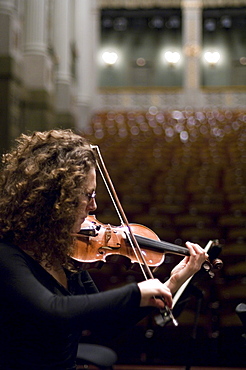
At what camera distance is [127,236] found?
1.32 metres

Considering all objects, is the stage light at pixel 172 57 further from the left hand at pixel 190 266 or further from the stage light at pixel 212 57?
the left hand at pixel 190 266

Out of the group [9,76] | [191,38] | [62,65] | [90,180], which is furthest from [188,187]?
[191,38]

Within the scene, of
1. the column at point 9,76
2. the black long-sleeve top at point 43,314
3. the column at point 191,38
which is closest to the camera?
the black long-sleeve top at point 43,314

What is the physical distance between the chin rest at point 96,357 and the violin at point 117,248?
0.71 m

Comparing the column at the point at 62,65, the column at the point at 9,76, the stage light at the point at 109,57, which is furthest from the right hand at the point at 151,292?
the stage light at the point at 109,57

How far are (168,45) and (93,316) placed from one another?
12.2 metres

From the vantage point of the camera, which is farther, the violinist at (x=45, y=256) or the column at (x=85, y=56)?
the column at (x=85, y=56)

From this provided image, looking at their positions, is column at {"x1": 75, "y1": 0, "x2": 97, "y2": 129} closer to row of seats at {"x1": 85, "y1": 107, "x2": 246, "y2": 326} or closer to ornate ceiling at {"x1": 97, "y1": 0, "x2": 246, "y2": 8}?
ornate ceiling at {"x1": 97, "y1": 0, "x2": 246, "y2": 8}

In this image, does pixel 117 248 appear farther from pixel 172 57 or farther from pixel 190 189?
pixel 172 57

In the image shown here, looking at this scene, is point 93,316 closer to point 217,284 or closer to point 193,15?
point 217,284

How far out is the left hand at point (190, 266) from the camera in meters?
1.25

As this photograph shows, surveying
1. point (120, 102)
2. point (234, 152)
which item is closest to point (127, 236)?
point (234, 152)

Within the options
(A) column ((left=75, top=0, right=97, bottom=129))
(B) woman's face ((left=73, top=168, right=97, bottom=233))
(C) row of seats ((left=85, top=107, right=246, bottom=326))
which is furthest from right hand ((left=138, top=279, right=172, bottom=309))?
(A) column ((left=75, top=0, right=97, bottom=129))

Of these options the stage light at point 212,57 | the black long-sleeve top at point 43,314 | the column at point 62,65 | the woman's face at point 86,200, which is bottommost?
the black long-sleeve top at point 43,314
